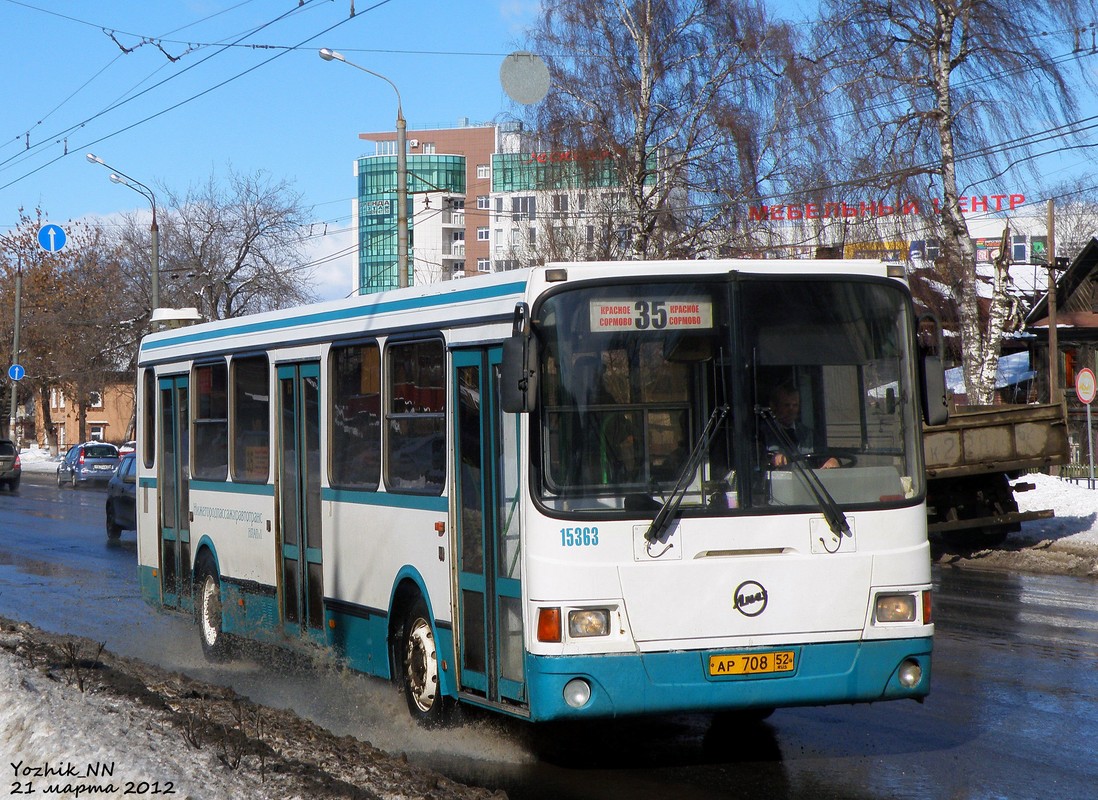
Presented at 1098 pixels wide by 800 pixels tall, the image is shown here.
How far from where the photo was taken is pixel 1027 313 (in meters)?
54.5

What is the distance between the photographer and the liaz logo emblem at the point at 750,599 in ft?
22.3

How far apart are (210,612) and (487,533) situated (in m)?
5.18

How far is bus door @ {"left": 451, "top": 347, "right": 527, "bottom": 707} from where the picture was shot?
7.11 meters

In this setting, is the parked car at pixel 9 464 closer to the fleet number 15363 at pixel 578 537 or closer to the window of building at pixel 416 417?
the window of building at pixel 416 417

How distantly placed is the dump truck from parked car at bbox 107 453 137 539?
1340 centimetres

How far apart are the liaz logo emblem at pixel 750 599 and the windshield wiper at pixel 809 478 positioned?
49 centimetres

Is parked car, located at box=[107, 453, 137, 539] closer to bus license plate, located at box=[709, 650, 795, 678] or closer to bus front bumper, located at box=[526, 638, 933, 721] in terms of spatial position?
bus front bumper, located at box=[526, 638, 933, 721]

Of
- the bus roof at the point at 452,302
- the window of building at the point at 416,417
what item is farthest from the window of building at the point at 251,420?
the window of building at the point at 416,417

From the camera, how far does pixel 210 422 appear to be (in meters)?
11.9

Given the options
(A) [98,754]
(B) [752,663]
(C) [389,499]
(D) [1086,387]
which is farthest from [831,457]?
(D) [1086,387]

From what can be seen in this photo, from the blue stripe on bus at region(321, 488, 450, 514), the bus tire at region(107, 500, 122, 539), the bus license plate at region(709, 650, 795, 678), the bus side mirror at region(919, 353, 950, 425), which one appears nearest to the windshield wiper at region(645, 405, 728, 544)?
the bus license plate at region(709, 650, 795, 678)

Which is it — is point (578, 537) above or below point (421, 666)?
above

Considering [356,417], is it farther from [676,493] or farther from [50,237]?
[50,237]

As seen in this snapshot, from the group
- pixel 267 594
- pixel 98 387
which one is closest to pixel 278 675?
pixel 267 594
